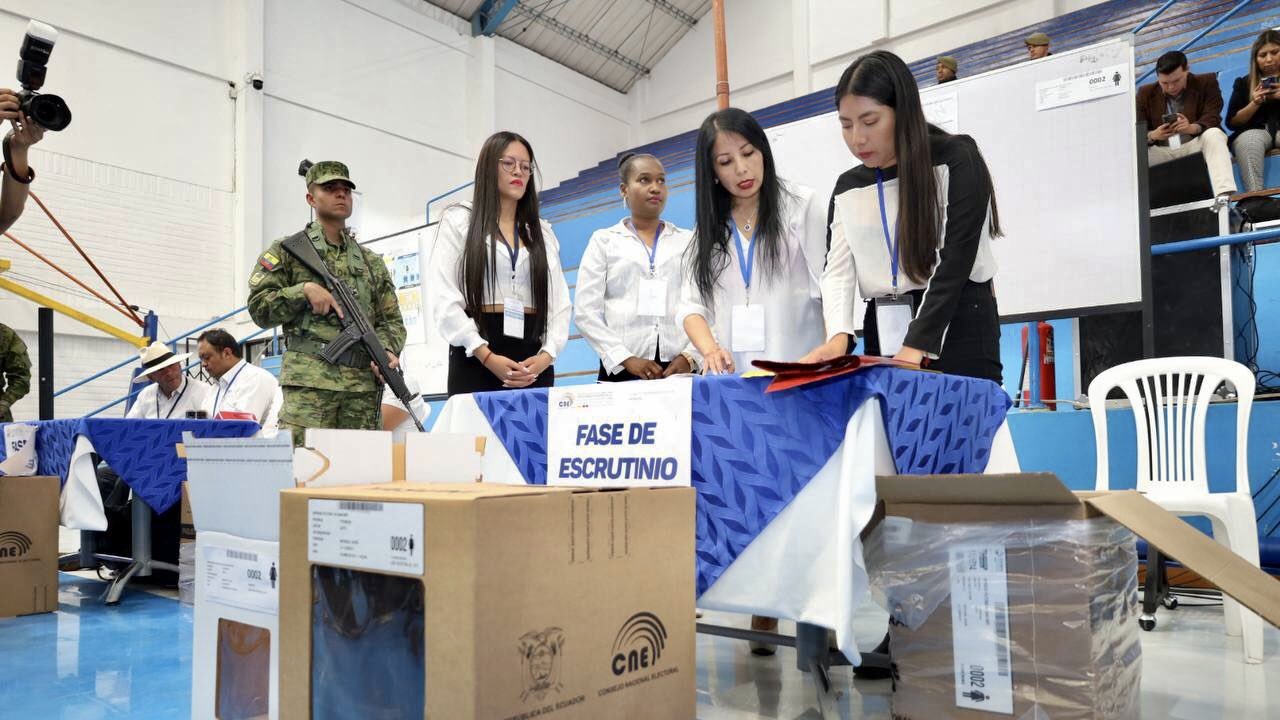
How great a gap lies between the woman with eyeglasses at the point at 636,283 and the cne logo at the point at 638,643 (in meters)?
1.39

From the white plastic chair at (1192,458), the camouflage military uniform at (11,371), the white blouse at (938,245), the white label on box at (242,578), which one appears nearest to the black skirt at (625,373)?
the white blouse at (938,245)

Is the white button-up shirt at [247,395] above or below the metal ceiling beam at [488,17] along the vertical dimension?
below

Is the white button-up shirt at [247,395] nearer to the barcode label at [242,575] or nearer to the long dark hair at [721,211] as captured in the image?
the long dark hair at [721,211]

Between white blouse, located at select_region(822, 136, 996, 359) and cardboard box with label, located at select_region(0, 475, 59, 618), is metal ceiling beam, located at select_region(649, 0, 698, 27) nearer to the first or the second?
cardboard box with label, located at select_region(0, 475, 59, 618)

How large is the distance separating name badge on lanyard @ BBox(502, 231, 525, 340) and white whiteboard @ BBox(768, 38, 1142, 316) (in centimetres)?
211

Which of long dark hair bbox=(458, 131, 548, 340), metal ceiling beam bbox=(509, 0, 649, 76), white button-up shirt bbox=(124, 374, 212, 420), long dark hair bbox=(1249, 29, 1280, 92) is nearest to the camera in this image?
long dark hair bbox=(458, 131, 548, 340)

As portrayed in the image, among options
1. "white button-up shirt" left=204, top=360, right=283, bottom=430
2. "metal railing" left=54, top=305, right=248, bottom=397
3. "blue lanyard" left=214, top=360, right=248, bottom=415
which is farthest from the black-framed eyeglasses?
"metal railing" left=54, top=305, right=248, bottom=397

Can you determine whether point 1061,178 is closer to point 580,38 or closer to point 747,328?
point 747,328

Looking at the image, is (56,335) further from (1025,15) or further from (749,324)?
(1025,15)

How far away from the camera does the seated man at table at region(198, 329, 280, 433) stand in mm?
3695

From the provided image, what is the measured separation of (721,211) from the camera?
184cm

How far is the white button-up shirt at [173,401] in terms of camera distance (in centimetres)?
381

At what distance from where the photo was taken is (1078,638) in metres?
1.01

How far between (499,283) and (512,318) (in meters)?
0.13
